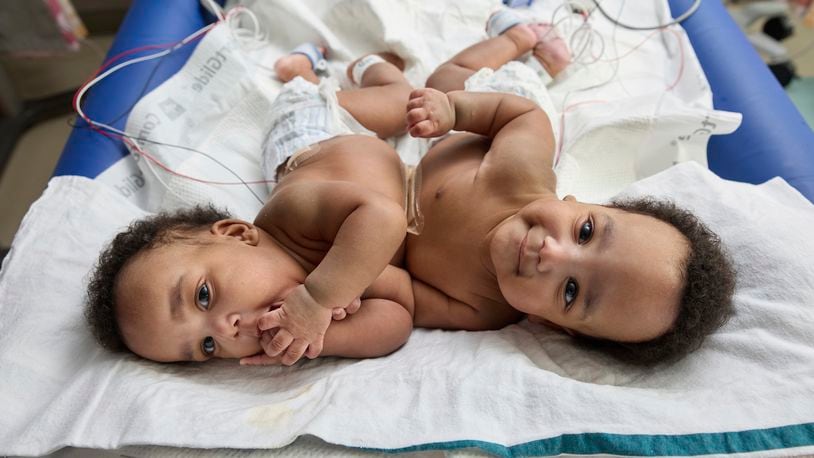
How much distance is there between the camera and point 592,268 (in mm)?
833

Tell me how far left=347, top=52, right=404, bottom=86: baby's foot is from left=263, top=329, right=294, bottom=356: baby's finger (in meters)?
0.84

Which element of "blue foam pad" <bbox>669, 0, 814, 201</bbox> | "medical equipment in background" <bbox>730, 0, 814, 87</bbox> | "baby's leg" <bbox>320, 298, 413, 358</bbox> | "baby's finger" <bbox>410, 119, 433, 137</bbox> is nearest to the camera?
"baby's leg" <bbox>320, 298, 413, 358</bbox>

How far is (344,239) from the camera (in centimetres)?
85

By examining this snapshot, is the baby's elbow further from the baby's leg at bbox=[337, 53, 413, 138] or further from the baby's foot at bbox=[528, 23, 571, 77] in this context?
the baby's foot at bbox=[528, 23, 571, 77]

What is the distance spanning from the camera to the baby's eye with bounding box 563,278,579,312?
857 millimetres

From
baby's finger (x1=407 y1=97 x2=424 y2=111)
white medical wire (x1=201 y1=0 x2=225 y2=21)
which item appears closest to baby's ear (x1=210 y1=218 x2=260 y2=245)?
baby's finger (x1=407 y1=97 x2=424 y2=111)

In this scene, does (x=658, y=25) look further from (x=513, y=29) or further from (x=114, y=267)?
(x=114, y=267)

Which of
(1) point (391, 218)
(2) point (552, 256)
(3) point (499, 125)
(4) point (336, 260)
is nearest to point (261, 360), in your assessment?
(4) point (336, 260)

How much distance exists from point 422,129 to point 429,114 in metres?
0.04

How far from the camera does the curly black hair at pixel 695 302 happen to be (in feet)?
2.65

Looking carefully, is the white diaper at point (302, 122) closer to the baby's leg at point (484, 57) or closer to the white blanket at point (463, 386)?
the baby's leg at point (484, 57)

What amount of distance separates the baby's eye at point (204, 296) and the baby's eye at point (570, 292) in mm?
569

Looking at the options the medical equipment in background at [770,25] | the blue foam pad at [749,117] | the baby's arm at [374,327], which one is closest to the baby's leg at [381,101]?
the baby's arm at [374,327]

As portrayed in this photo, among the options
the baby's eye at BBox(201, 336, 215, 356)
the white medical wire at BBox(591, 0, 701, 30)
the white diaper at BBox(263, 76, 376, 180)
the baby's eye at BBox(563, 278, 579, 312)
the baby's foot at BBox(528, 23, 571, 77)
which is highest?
the white medical wire at BBox(591, 0, 701, 30)
